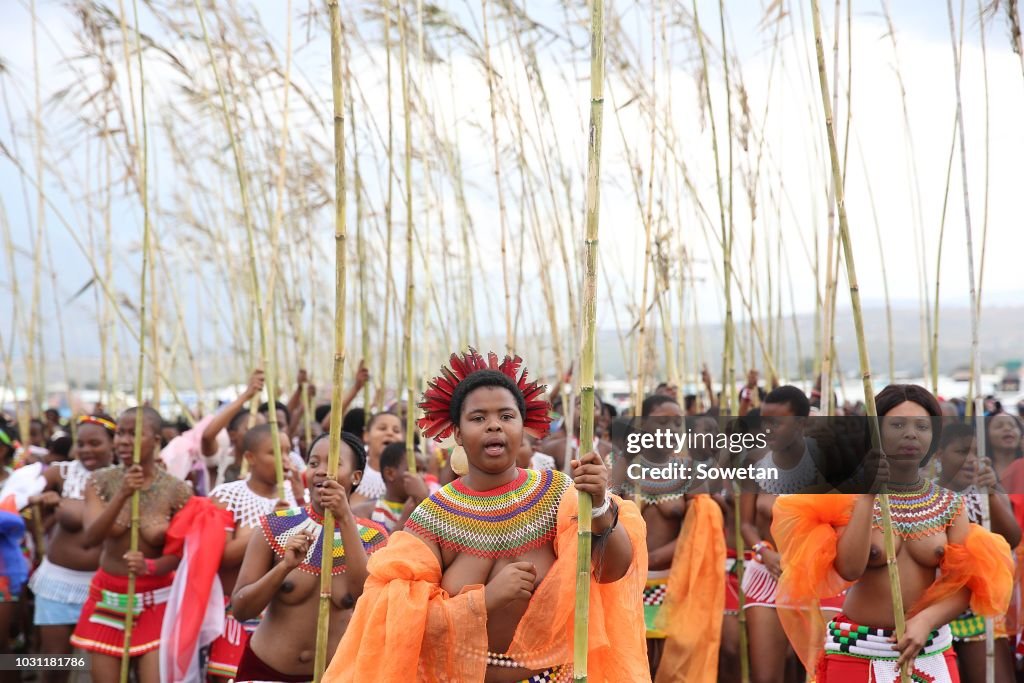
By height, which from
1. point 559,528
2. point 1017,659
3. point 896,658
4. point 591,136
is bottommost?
point 1017,659

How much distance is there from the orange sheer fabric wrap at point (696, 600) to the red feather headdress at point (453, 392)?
96.3 inches

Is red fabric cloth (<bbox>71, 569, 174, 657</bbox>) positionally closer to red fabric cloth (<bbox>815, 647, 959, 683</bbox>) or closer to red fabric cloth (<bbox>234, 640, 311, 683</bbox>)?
red fabric cloth (<bbox>234, 640, 311, 683</bbox>)

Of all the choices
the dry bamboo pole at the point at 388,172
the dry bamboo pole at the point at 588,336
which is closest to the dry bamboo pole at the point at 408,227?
the dry bamboo pole at the point at 388,172

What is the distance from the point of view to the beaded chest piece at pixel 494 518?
9.07ft

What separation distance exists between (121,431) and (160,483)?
0.94 ft

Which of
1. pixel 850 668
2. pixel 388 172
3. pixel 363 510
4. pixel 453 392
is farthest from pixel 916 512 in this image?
pixel 388 172

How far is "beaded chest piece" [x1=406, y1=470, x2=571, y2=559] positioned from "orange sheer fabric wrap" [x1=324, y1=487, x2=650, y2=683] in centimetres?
7

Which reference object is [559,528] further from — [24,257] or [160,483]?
[24,257]

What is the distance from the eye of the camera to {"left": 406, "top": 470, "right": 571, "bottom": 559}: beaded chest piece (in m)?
2.76

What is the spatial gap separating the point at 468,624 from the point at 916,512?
165cm

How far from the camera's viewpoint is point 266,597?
346 centimetres

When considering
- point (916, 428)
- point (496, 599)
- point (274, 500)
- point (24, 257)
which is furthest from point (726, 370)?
point (24, 257)

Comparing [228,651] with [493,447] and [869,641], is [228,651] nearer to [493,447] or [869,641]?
[493,447]

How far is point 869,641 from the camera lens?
345 centimetres
